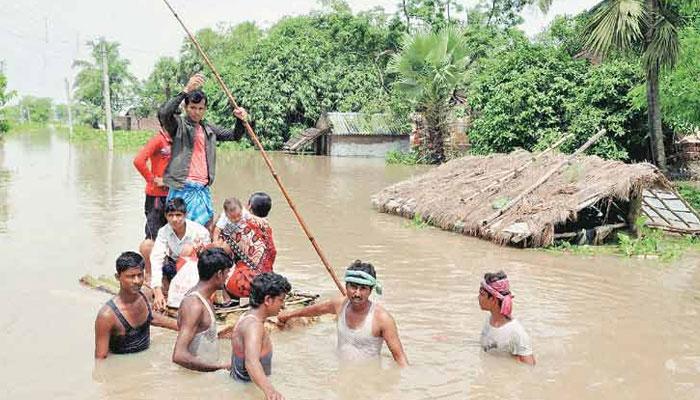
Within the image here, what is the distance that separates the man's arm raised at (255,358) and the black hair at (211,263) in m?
0.56

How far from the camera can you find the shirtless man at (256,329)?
462 cm

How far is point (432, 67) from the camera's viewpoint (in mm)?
26641

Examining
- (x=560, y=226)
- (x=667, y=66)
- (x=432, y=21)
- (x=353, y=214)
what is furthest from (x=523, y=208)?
(x=432, y=21)

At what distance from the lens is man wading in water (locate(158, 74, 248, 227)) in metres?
6.74

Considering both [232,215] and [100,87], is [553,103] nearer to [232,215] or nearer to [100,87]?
[232,215]

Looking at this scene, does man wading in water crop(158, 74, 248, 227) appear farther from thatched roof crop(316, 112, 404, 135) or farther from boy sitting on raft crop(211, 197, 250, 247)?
thatched roof crop(316, 112, 404, 135)

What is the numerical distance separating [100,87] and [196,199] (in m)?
69.7

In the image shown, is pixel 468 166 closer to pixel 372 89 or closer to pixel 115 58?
pixel 372 89

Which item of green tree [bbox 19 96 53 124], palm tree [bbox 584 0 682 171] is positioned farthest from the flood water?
green tree [bbox 19 96 53 124]

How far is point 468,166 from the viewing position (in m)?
14.6

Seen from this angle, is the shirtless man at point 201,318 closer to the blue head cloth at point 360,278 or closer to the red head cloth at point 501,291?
the blue head cloth at point 360,278

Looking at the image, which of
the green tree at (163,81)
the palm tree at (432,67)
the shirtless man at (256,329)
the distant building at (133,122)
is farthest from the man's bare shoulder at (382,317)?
the distant building at (133,122)

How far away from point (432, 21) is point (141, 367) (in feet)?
114

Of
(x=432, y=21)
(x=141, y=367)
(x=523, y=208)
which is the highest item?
(x=432, y=21)
